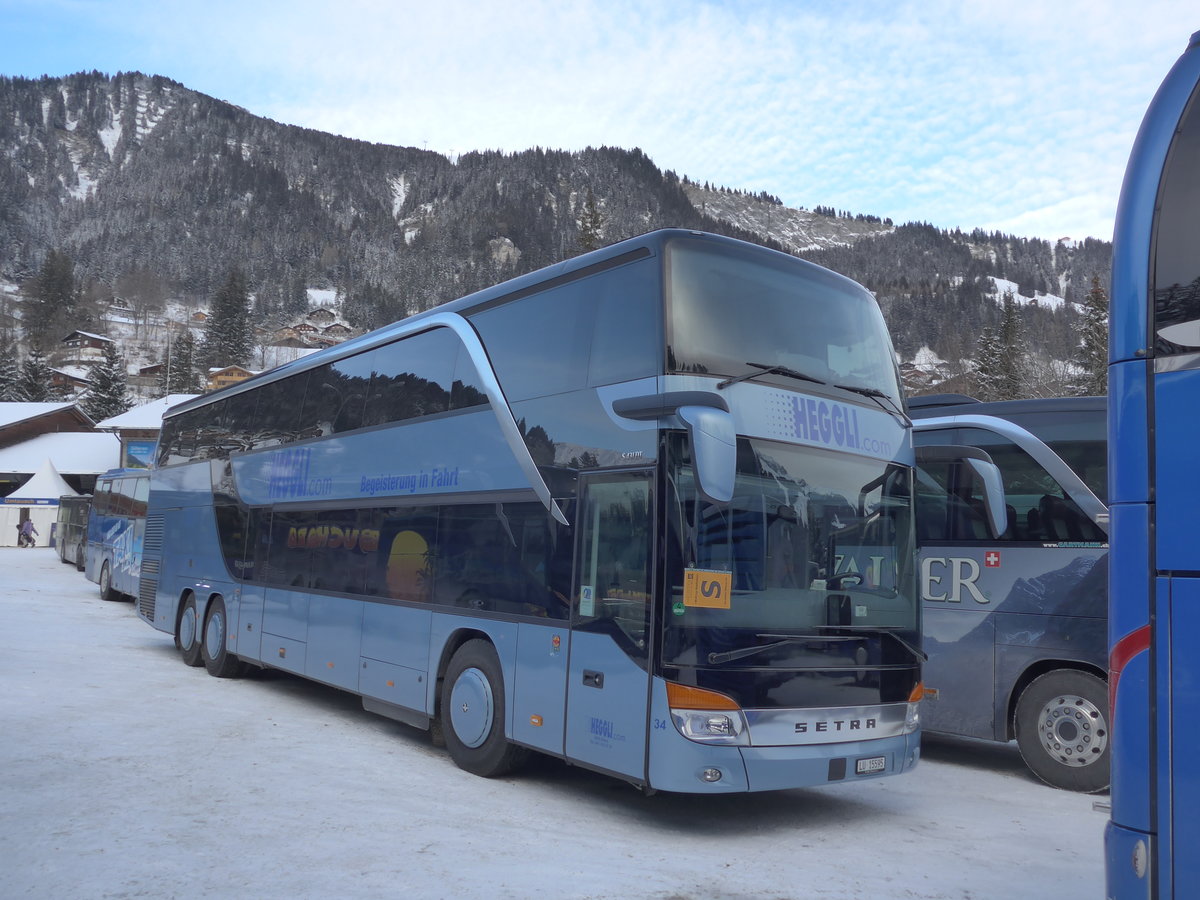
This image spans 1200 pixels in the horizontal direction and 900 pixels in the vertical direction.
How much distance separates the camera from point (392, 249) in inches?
7003

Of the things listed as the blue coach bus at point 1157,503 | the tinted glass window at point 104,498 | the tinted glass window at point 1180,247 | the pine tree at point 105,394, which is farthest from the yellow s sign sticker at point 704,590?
the pine tree at point 105,394


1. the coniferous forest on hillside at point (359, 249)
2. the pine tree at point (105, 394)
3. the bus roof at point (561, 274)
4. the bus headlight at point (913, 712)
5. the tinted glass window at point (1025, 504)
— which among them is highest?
the coniferous forest on hillside at point (359, 249)

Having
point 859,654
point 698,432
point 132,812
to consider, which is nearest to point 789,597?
point 859,654

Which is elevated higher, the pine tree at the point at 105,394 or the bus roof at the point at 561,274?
the pine tree at the point at 105,394

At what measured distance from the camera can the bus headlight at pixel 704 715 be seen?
246 inches

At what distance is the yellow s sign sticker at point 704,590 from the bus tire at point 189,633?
1062cm

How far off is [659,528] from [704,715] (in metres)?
1.18

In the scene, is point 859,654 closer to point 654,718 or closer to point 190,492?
point 654,718

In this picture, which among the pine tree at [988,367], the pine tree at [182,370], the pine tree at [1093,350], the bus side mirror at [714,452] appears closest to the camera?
the bus side mirror at [714,452]

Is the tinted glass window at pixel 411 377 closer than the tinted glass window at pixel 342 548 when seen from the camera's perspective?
Yes

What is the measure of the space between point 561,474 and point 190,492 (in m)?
9.98

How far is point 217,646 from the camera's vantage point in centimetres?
1404

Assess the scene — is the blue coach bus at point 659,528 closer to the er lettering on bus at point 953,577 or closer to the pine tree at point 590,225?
the er lettering on bus at point 953,577

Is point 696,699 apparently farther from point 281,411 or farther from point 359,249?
point 359,249
